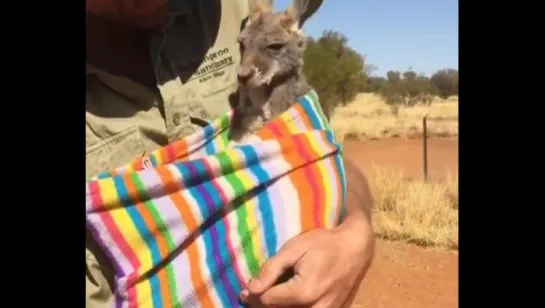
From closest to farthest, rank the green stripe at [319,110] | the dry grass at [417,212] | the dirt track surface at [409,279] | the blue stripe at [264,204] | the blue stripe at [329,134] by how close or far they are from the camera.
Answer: the blue stripe at [264,204] < the blue stripe at [329,134] < the green stripe at [319,110] < the dirt track surface at [409,279] < the dry grass at [417,212]

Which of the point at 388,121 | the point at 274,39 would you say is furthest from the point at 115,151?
the point at 388,121

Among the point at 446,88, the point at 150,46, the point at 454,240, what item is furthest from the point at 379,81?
the point at 150,46

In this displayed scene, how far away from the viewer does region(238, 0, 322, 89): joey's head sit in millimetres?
2750

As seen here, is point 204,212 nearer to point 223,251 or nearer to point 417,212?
point 223,251

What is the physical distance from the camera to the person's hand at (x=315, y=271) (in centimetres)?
190

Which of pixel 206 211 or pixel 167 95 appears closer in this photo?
pixel 206 211

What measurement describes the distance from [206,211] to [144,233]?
0.19m

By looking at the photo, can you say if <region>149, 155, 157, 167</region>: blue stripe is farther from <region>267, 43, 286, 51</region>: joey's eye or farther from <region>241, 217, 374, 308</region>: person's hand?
<region>267, 43, 286, 51</region>: joey's eye

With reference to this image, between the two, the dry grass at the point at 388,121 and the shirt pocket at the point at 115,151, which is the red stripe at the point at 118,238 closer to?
the shirt pocket at the point at 115,151

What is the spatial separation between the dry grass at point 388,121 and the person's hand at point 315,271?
11.9 m

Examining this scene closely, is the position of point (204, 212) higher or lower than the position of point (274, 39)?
lower

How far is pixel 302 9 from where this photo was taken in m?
3.01

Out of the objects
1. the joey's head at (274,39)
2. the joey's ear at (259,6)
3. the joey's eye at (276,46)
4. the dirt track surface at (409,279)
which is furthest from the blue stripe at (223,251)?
the dirt track surface at (409,279)

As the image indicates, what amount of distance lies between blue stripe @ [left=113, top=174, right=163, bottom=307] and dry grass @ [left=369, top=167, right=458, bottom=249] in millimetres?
6313
